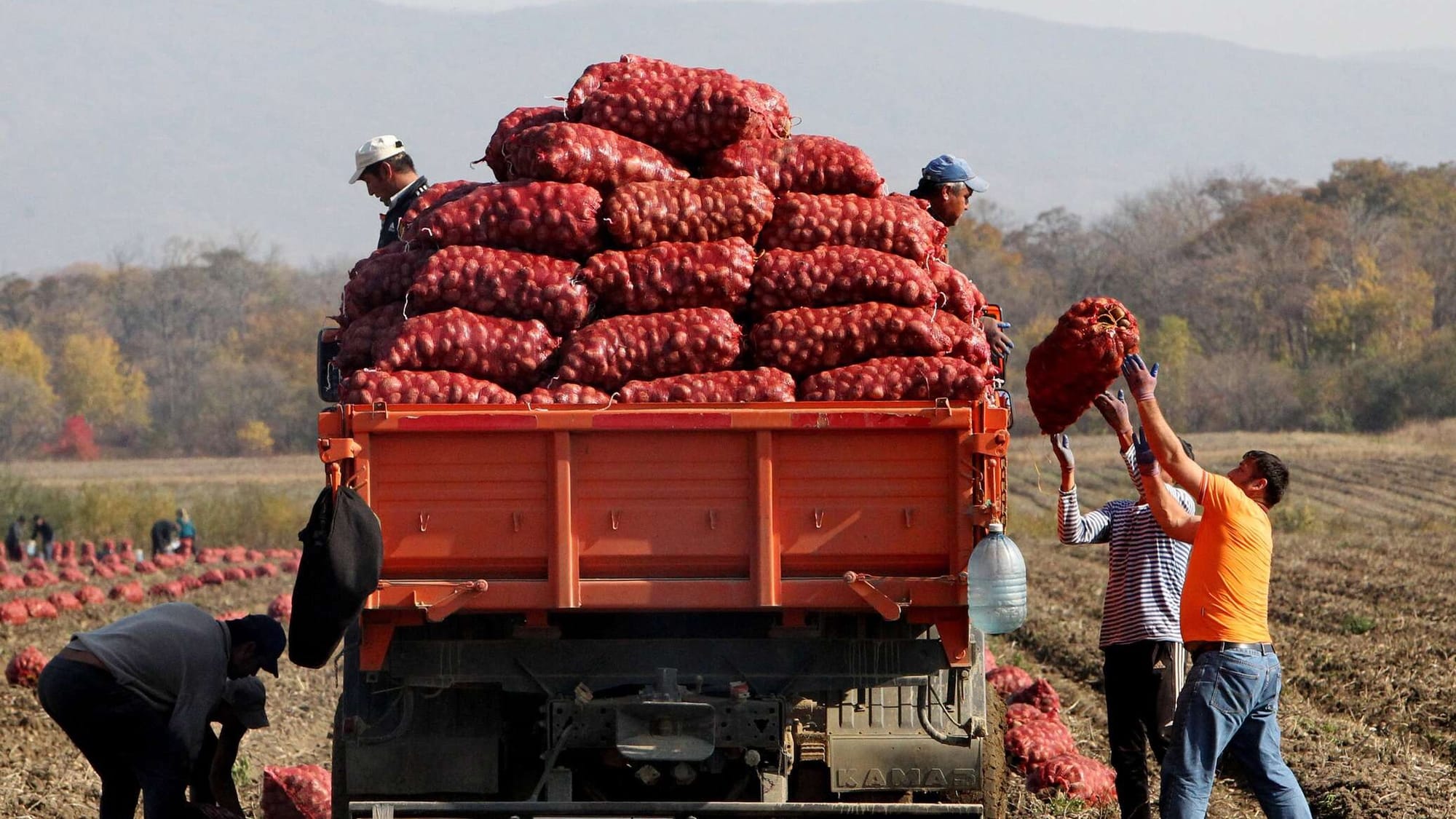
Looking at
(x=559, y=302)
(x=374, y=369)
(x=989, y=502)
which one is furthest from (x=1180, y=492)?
(x=374, y=369)

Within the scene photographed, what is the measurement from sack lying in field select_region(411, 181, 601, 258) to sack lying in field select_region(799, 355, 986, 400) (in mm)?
1188

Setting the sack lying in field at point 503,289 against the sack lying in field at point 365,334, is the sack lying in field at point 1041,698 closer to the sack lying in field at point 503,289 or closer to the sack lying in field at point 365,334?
the sack lying in field at point 503,289

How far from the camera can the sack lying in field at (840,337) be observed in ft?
23.9

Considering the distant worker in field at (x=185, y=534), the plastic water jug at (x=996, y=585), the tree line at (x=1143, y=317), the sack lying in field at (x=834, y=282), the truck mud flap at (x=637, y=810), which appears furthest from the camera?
the tree line at (x=1143, y=317)

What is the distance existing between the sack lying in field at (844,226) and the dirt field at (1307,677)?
1.10 metres

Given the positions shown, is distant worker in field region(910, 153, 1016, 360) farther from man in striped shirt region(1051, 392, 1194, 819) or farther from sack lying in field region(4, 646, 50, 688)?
sack lying in field region(4, 646, 50, 688)

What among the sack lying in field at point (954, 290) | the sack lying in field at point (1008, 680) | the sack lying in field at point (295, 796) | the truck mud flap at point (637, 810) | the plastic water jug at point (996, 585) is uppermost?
the sack lying in field at point (954, 290)

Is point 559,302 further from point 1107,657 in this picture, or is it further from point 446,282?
point 1107,657

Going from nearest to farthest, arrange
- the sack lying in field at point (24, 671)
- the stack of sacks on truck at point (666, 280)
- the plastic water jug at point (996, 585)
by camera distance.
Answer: the plastic water jug at point (996, 585) → the stack of sacks on truck at point (666, 280) → the sack lying in field at point (24, 671)

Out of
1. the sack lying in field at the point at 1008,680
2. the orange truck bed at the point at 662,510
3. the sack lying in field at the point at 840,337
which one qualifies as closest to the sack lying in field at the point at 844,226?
the sack lying in field at the point at 840,337

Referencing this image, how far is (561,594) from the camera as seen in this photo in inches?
267

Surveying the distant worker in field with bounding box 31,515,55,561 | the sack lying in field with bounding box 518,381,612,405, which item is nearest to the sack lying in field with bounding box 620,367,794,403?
the sack lying in field with bounding box 518,381,612,405

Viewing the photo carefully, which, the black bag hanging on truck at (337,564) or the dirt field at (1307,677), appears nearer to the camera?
the black bag hanging on truck at (337,564)

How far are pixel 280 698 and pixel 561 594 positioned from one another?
7059 mm
